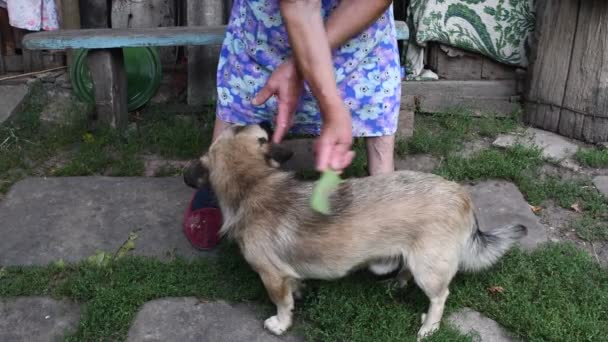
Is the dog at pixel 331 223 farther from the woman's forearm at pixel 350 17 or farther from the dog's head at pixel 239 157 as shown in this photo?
the woman's forearm at pixel 350 17

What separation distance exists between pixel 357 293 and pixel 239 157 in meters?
0.89

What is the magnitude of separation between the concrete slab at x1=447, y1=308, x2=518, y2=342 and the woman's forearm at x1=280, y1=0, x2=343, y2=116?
4.20 feet

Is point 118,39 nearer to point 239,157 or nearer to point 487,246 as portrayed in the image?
point 239,157

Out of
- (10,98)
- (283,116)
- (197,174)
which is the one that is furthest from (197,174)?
(10,98)

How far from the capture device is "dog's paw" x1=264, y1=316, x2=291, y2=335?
9.63 ft

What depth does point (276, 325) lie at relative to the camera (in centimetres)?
294

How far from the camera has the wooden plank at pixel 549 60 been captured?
4719mm

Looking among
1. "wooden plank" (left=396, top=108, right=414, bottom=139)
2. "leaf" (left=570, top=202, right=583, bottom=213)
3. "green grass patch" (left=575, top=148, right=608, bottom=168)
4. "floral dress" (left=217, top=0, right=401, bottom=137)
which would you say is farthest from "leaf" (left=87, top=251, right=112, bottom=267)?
"green grass patch" (left=575, top=148, right=608, bottom=168)

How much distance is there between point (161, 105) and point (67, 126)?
79 centimetres

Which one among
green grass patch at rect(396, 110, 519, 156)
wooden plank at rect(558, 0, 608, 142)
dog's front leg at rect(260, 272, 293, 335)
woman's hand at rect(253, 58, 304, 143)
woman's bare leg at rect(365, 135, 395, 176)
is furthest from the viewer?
green grass patch at rect(396, 110, 519, 156)

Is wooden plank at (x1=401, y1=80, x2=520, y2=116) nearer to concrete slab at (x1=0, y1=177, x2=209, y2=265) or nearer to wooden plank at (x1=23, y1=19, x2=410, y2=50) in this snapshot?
wooden plank at (x1=23, y1=19, x2=410, y2=50)

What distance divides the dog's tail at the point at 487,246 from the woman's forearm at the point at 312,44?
107 cm

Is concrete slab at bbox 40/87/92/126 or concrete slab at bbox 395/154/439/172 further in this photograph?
concrete slab at bbox 40/87/92/126

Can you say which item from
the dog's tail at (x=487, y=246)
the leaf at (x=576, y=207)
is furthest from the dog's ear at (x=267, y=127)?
the leaf at (x=576, y=207)
